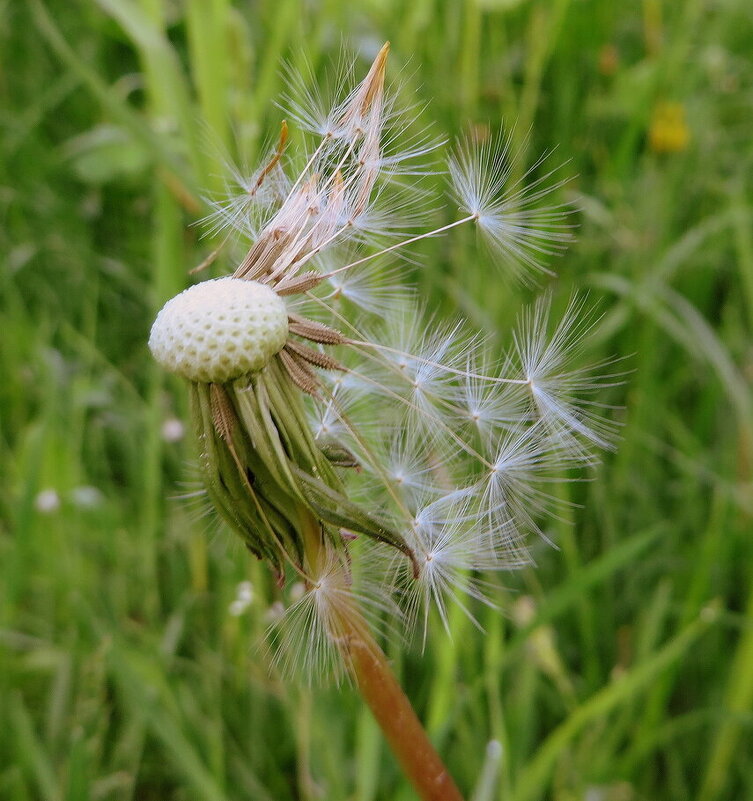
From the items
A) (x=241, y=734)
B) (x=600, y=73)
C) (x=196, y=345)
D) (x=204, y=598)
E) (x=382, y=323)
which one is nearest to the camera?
(x=196, y=345)

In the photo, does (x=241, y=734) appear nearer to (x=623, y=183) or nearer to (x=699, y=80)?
(x=623, y=183)

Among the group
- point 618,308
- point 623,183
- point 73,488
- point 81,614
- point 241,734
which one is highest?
point 623,183

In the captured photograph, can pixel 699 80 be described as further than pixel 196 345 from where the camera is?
Yes

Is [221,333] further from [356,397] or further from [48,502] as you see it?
[48,502]

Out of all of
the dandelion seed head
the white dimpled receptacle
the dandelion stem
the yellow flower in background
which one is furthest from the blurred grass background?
the white dimpled receptacle

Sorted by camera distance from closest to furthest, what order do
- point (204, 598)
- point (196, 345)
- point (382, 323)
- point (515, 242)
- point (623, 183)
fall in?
point (196, 345), point (515, 242), point (382, 323), point (204, 598), point (623, 183)

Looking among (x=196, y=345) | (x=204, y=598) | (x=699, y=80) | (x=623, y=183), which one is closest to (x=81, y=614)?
(x=204, y=598)

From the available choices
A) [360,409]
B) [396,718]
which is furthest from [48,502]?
[396,718]
